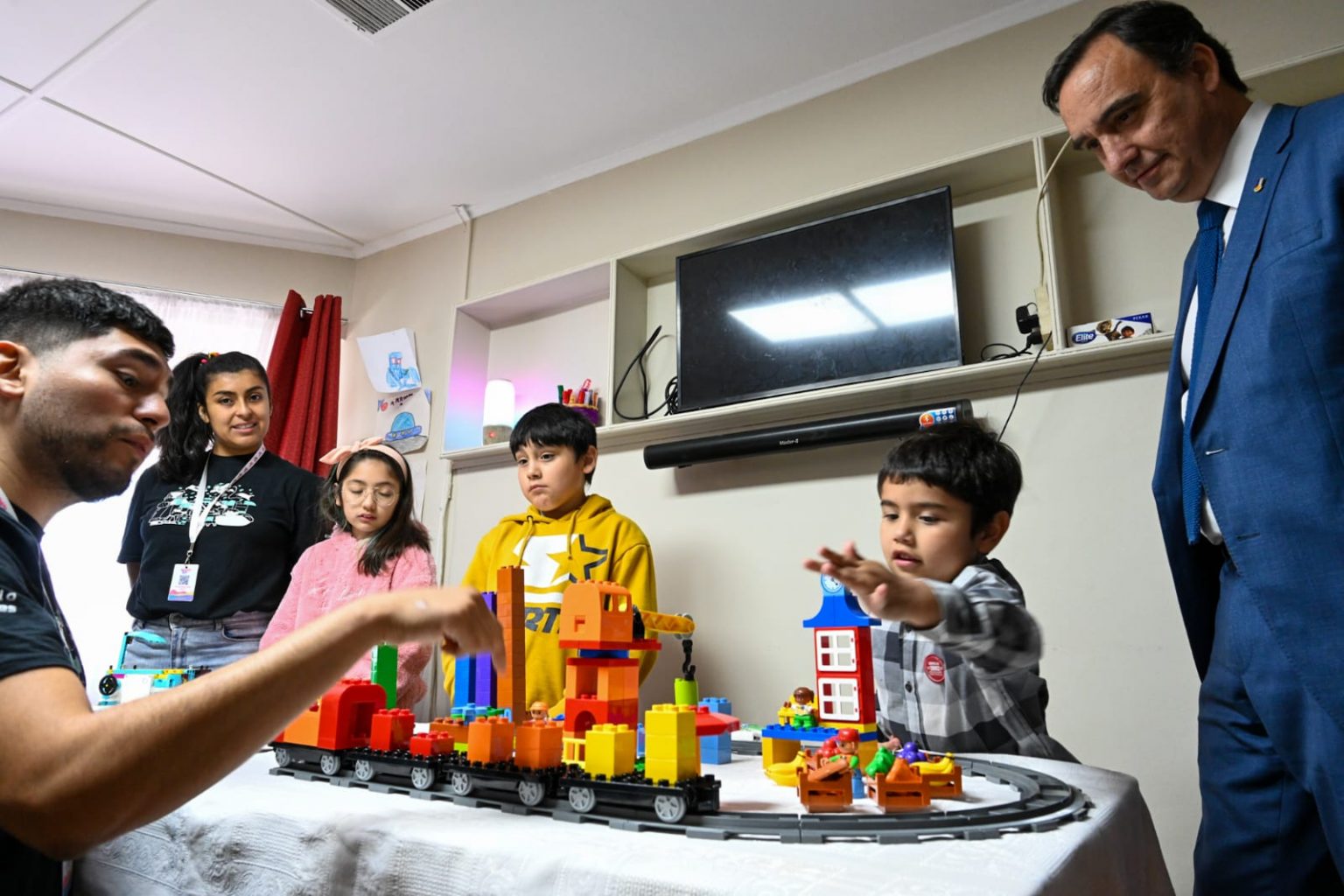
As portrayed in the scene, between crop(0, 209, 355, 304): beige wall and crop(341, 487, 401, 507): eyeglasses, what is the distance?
190cm

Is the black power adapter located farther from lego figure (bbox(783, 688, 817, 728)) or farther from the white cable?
lego figure (bbox(783, 688, 817, 728))

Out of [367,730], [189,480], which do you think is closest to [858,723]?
[367,730]

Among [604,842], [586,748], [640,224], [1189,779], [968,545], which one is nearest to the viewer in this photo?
[604,842]

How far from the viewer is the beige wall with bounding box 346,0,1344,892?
5.87 feet

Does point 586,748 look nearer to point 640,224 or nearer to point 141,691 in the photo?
point 141,691

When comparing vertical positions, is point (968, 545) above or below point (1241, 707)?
above

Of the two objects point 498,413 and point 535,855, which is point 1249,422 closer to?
point 535,855

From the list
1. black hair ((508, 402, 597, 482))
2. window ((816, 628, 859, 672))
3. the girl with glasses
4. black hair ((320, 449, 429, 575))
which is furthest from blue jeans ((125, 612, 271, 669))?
window ((816, 628, 859, 672))

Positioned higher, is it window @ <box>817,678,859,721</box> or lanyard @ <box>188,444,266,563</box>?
lanyard @ <box>188,444,266,563</box>

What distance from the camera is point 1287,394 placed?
36.4 inches

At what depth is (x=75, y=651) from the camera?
88 centimetres

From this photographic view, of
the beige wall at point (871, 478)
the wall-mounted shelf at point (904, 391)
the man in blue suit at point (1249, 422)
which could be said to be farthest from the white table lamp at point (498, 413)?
the man in blue suit at point (1249, 422)

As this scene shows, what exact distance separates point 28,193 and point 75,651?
10.7ft

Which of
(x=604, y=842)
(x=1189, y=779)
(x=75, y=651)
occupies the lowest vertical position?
(x=1189, y=779)
